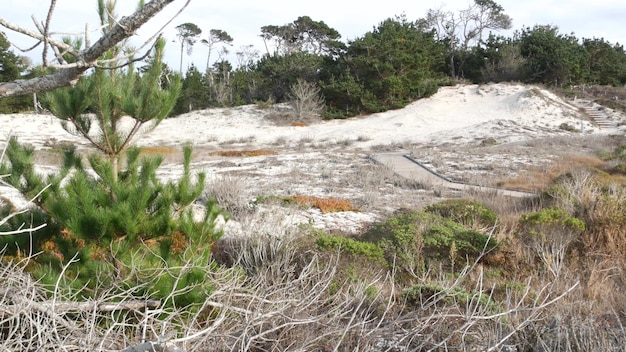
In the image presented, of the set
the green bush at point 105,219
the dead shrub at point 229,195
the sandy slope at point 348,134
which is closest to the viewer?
the green bush at point 105,219

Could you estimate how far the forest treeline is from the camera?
1435 inches

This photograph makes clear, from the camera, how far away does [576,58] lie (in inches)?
1460

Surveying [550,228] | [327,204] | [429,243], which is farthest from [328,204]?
[550,228]

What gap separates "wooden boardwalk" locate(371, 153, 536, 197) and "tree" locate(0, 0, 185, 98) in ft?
30.6

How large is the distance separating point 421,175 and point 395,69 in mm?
24887

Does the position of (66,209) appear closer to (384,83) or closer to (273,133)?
(273,133)

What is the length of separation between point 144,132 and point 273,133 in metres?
27.1

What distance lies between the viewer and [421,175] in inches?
536

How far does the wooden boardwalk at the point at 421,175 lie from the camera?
1062 cm

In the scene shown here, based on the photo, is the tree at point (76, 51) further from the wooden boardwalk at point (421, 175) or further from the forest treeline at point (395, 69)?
the forest treeline at point (395, 69)

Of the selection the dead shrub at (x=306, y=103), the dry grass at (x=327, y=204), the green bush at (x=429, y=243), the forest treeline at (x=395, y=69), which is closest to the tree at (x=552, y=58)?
the forest treeline at (x=395, y=69)

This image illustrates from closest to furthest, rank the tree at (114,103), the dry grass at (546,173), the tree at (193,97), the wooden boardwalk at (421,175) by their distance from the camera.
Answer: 1. the tree at (114,103)
2. the wooden boardwalk at (421,175)
3. the dry grass at (546,173)
4. the tree at (193,97)

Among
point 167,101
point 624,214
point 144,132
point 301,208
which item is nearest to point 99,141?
point 144,132

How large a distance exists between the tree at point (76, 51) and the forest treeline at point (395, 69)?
3390 centimetres
